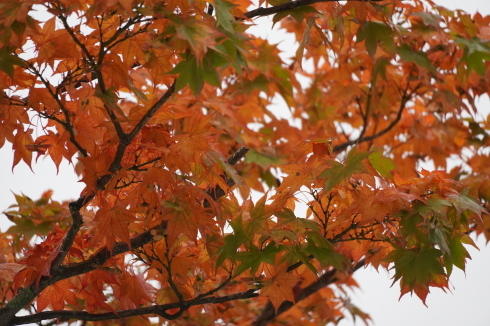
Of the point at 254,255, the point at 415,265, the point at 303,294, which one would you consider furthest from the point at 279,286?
the point at 303,294

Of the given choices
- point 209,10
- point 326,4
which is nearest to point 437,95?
point 326,4

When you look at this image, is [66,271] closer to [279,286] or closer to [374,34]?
[279,286]

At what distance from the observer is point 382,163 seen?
0.93 m

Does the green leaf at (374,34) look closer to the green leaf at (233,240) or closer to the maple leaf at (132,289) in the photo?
the green leaf at (233,240)

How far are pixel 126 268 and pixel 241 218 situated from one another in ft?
0.88

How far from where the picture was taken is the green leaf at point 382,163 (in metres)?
0.93

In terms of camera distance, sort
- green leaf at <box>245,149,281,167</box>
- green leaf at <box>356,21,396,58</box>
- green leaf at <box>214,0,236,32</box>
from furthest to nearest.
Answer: green leaf at <box>245,149,281,167</box> → green leaf at <box>356,21,396,58</box> → green leaf at <box>214,0,236,32</box>

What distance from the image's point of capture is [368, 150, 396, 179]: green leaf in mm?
930

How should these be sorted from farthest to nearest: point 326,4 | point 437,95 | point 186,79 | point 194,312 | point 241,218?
point 437,95 → point 194,312 → point 326,4 → point 241,218 → point 186,79

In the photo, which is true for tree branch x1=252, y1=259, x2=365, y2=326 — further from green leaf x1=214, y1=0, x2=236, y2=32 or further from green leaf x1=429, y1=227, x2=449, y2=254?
green leaf x1=214, y1=0, x2=236, y2=32

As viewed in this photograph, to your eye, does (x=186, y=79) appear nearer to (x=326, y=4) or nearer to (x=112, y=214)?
(x=112, y=214)

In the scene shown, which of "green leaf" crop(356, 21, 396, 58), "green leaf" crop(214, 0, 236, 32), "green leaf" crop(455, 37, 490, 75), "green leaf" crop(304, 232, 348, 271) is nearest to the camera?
"green leaf" crop(214, 0, 236, 32)

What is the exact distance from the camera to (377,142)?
7.09ft

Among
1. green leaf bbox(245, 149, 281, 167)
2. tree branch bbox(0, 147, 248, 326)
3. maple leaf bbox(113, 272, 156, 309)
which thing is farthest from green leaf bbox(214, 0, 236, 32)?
green leaf bbox(245, 149, 281, 167)
